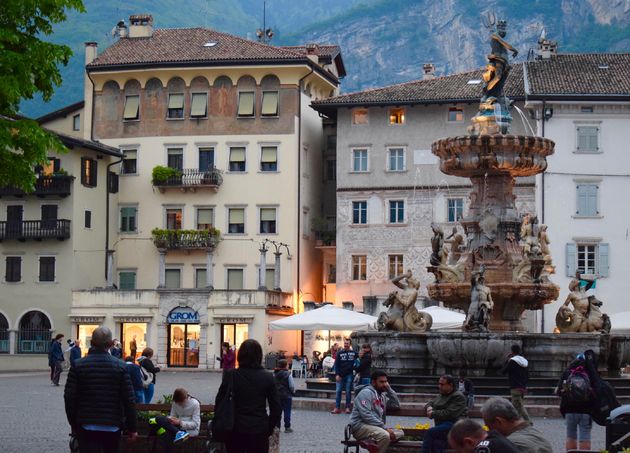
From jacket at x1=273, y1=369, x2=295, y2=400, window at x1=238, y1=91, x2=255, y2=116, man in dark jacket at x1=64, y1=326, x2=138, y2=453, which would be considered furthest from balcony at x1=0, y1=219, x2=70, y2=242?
man in dark jacket at x1=64, y1=326, x2=138, y2=453

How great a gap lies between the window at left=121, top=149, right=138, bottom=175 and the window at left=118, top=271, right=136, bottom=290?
4.72 m

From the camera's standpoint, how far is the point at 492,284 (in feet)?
104

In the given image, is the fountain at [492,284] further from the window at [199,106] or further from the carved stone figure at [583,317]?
the window at [199,106]

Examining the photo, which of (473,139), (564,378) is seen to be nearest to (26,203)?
(473,139)

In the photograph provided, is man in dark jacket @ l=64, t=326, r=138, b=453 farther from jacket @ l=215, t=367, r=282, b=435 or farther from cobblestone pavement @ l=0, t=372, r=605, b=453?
cobblestone pavement @ l=0, t=372, r=605, b=453

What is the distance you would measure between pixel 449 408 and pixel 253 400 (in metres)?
3.95

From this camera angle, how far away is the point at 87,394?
13.3 meters

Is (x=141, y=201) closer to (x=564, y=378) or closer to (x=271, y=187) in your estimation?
(x=271, y=187)

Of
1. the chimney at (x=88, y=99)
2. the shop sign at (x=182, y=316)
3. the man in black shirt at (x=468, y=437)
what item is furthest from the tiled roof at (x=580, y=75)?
the man in black shirt at (x=468, y=437)

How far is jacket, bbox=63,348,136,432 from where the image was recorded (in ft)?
43.5

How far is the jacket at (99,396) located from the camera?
13258 mm

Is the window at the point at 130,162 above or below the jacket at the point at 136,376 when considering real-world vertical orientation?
above

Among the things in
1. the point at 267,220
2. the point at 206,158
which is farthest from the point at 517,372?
the point at 206,158

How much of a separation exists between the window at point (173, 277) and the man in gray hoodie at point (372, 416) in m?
51.0
